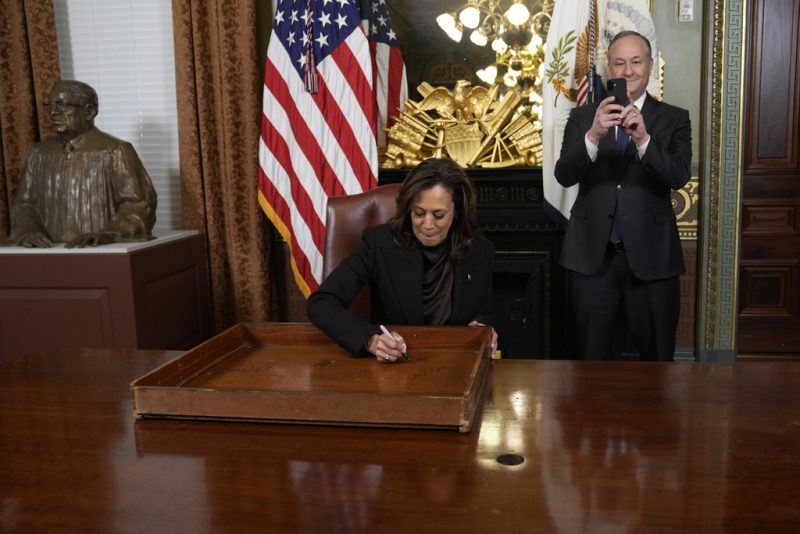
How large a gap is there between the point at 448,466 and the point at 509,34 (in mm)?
3320

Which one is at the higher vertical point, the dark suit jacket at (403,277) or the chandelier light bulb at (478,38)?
the chandelier light bulb at (478,38)

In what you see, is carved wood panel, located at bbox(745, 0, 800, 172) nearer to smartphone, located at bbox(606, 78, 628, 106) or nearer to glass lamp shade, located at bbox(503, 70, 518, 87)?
glass lamp shade, located at bbox(503, 70, 518, 87)

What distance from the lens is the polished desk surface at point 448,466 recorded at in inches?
38.5

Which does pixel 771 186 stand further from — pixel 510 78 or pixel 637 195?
pixel 637 195

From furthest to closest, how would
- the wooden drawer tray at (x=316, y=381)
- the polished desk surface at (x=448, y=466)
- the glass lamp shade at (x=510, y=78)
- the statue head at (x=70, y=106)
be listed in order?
the glass lamp shade at (x=510, y=78)
the statue head at (x=70, y=106)
the wooden drawer tray at (x=316, y=381)
the polished desk surface at (x=448, y=466)

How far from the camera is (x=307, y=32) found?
A: 12.4 feet

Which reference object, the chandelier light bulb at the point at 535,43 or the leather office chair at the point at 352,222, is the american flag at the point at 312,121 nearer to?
the chandelier light bulb at the point at 535,43

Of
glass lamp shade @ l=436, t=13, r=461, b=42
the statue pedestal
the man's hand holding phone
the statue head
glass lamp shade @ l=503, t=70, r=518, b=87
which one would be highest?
glass lamp shade @ l=436, t=13, r=461, b=42

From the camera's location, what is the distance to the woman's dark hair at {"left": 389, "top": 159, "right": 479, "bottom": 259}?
2164 millimetres

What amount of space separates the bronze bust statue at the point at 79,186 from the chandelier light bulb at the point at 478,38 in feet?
6.45

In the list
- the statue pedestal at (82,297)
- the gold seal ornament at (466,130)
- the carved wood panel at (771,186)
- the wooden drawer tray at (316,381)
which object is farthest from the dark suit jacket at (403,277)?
the carved wood panel at (771,186)

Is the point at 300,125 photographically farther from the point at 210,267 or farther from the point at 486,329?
the point at 486,329

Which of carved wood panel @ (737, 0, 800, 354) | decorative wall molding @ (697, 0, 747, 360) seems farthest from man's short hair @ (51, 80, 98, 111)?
carved wood panel @ (737, 0, 800, 354)

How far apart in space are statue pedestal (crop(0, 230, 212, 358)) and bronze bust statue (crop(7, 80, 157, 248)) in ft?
0.51
